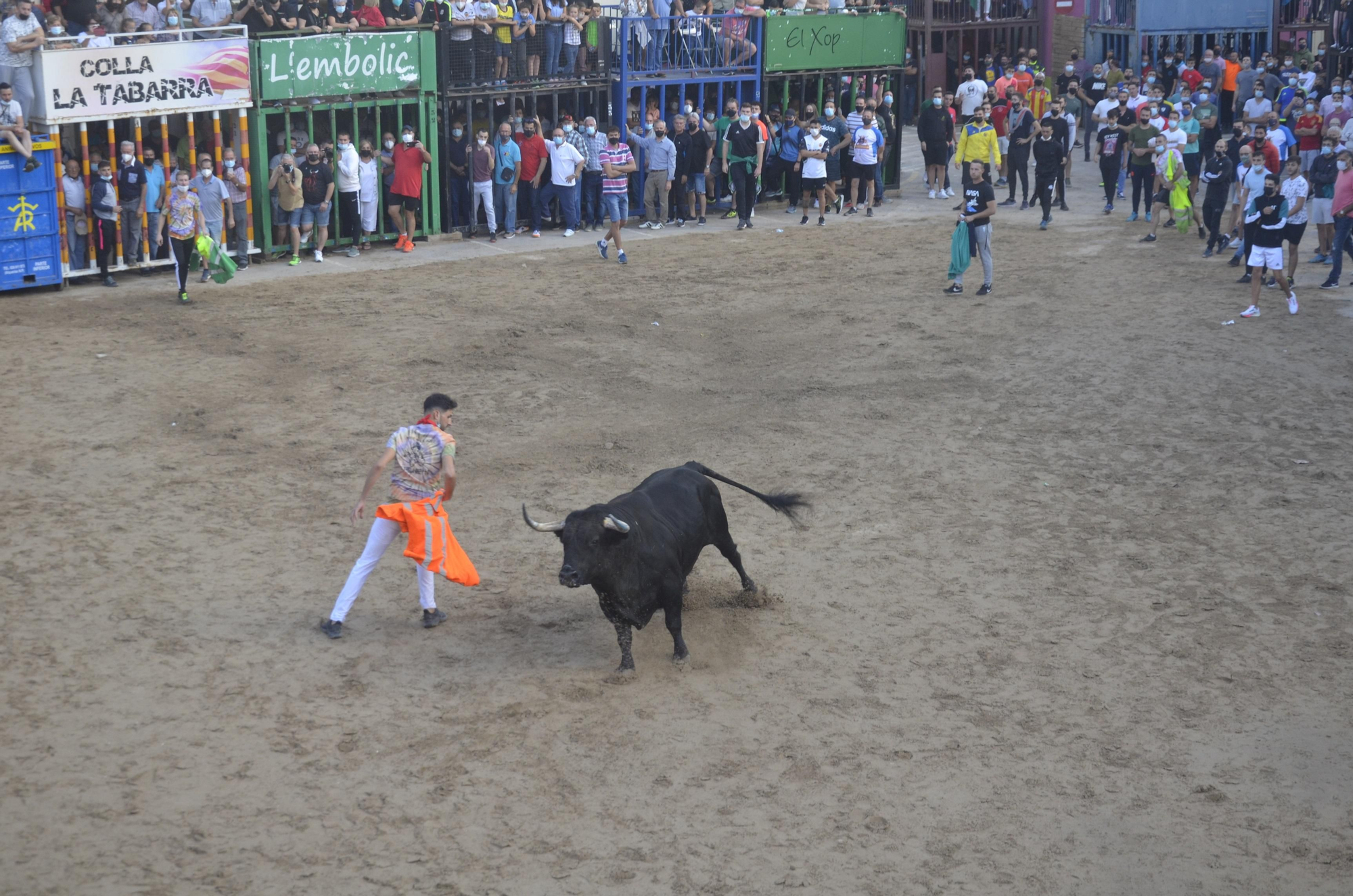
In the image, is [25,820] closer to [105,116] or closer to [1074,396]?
[1074,396]

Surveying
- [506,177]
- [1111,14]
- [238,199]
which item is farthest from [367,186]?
[1111,14]

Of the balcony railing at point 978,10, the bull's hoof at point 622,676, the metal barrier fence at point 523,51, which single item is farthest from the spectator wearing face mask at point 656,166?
the bull's hoof at point 622,676

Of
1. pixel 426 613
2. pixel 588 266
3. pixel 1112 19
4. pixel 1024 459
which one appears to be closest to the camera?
pixel 426 613

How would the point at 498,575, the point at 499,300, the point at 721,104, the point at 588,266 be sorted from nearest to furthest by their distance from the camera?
the point at 498,575, the point at 499,300, the point at 588,266, the point at 721,104

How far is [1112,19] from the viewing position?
1451 inches

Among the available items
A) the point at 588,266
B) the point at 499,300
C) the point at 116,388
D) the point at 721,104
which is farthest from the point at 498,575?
the point at 721,104

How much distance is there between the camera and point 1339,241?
19.7 meters

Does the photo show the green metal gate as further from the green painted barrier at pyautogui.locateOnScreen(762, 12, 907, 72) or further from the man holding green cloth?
the green painted barrier at pyautogui.locateOnScreen(762, 12, 907, 72)

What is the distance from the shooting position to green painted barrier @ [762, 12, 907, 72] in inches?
1056

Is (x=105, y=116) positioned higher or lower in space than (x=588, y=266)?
higher

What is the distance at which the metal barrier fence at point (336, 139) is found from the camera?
69.8ft

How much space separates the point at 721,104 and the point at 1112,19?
15301mm

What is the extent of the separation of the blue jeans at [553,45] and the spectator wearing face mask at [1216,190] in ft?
34.7

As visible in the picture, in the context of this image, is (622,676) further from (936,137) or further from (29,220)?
(936,137)
